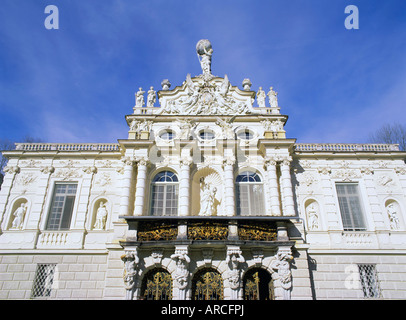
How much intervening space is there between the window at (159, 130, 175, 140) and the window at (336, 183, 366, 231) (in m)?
11.2

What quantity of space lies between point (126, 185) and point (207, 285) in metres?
7.25

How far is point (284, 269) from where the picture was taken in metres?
15.4

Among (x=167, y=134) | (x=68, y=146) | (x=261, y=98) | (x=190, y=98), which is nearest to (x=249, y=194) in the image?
(x=167, y=134)

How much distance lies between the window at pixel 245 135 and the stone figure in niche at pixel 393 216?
31.2 feet

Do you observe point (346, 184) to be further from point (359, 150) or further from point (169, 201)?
point (169, 201)

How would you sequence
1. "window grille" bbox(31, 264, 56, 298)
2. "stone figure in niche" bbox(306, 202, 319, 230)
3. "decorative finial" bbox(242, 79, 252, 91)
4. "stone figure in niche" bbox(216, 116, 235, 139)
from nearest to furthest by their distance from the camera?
1. "window grille" bbox(31, 264, 56, 298)
2. "stone figure in niche" bbox(306, 202, 319, 230)
3. "stone figure in niche" bbox(216, 116, 235, 139)
4. "decorative finial" bbox(242, 79, 252, 91)

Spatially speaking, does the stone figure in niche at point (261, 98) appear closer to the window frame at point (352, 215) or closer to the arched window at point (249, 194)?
the arched window at point (249, 194)

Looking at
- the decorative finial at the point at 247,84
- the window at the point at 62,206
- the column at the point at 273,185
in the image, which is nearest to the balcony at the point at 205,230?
the column at the point at 273,185

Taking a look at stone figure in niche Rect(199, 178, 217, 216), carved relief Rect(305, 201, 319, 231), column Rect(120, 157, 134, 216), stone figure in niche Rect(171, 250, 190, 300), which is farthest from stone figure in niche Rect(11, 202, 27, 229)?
carved relief Rect(305, 201, 319, 231)

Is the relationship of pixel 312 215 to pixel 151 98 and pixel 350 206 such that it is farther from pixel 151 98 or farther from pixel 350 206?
pixel 151 98

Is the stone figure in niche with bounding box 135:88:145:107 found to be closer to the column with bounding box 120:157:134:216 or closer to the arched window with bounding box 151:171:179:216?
the column with bounding box 120:157:134:216

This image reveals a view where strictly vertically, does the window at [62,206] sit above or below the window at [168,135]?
below

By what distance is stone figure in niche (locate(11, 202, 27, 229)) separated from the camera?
1798cm

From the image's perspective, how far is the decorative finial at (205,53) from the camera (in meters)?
22.8
